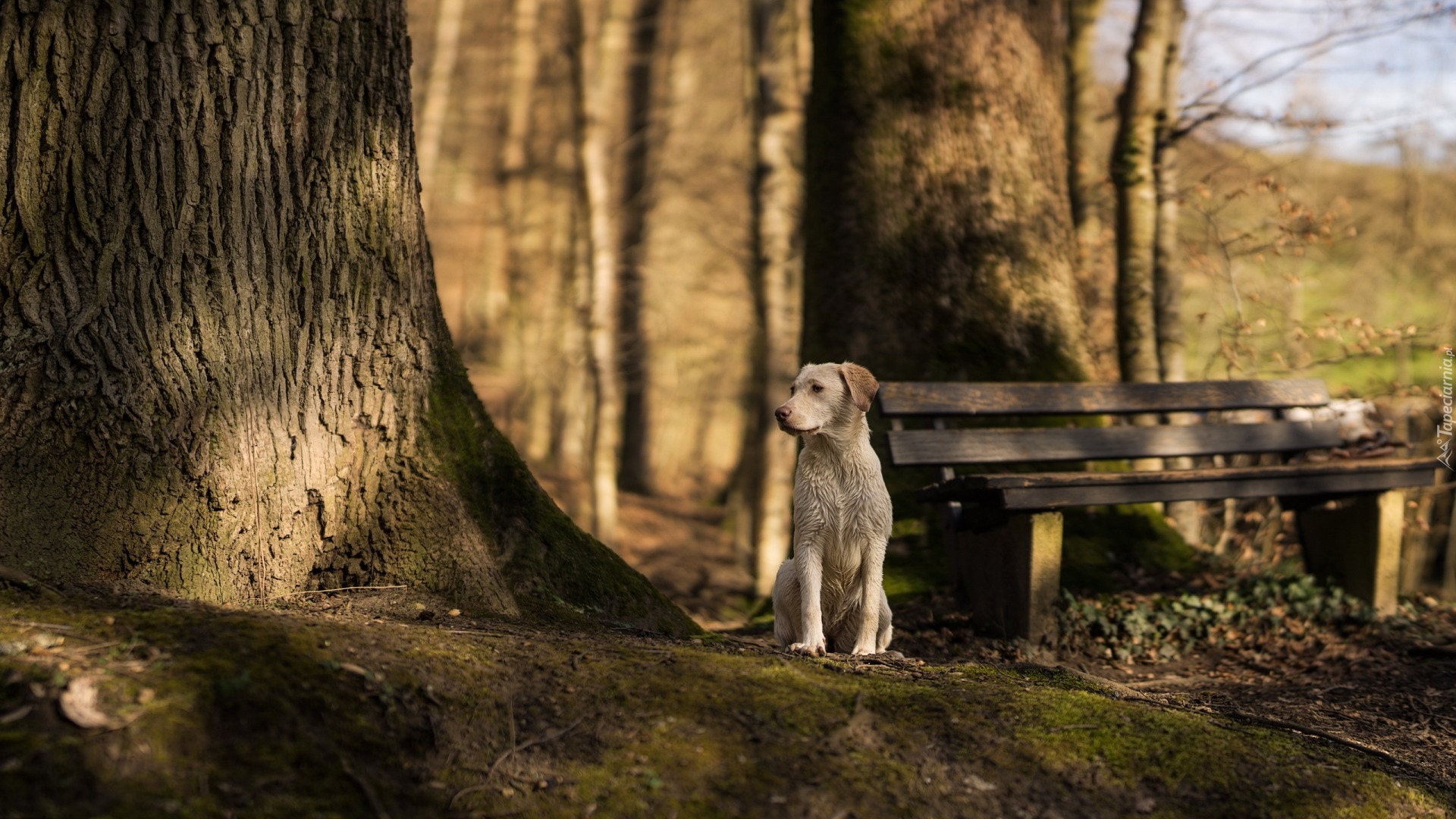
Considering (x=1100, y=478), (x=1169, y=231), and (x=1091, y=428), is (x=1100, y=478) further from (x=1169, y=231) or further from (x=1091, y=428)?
(x=1169, y=231)

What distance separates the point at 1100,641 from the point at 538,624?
10.5 ft

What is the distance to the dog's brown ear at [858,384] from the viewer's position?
4555 millimetres

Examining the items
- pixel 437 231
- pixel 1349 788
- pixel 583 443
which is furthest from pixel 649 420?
pixel 1349 788

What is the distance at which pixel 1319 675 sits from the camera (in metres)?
5.79

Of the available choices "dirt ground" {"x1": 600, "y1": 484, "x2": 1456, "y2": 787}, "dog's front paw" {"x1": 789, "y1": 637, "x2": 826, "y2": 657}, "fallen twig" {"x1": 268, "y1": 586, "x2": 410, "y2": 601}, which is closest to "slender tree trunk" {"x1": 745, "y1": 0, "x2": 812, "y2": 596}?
"dirt ground" {"x1": 600, "y1": 484, "x2": 1456, "y2": 787}

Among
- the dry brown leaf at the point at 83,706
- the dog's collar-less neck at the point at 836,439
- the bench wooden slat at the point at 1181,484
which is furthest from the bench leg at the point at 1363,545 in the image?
the dry brown leaf at the point at 83,706

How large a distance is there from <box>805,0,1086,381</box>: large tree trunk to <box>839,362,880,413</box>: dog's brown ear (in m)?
2.80

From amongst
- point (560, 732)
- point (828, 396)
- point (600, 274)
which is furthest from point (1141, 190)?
point (560, 732)

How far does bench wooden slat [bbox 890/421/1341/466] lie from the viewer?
5988 mm

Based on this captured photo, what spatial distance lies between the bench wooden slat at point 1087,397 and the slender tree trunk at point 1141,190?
1840 mm

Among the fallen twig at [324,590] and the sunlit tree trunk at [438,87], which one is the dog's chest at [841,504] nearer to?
the fallen twig at [324,590]

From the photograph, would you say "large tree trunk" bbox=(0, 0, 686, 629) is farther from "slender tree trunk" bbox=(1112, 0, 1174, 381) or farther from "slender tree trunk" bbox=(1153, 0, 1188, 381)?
"slender tree trunk" bbox=(1153, 0, 1188, 381)

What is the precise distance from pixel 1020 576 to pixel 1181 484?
41.7 inches

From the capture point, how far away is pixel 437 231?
Result: 2295cm
